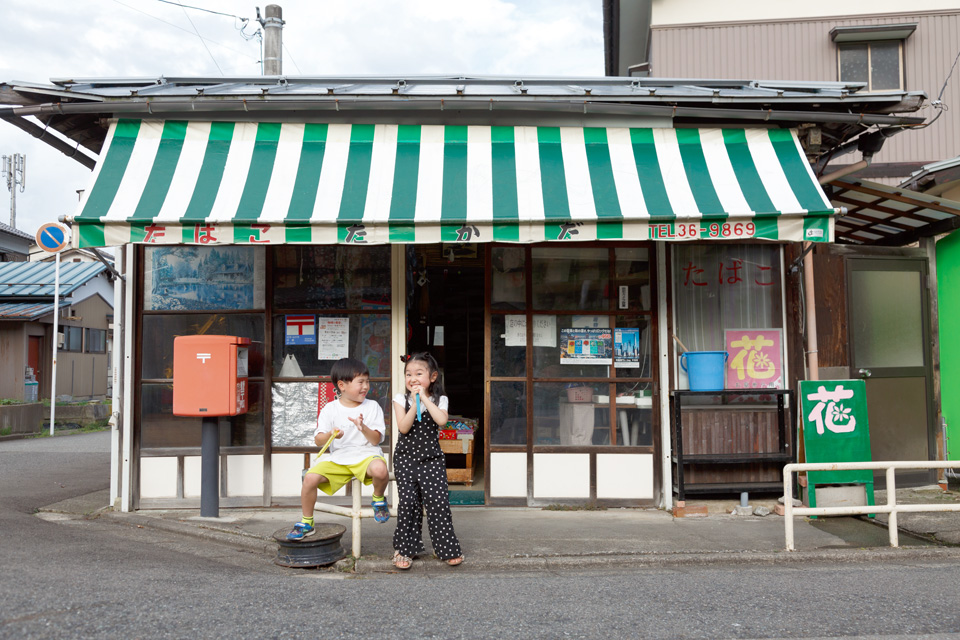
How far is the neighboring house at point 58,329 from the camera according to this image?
2041 centimetres

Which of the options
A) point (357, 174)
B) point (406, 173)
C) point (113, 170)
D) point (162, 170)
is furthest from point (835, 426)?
point (113, 170)

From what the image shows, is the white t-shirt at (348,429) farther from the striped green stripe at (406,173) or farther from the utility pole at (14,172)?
the utility pole at (14,172)

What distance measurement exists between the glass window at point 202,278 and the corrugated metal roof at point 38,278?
15834 millimetres

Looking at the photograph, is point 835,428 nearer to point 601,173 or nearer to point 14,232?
point 601,173

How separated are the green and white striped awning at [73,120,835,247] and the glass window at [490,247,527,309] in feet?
3.27

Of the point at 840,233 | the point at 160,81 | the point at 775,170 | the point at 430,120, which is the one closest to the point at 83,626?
the point at 430,120

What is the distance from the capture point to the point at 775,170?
662 centimetres

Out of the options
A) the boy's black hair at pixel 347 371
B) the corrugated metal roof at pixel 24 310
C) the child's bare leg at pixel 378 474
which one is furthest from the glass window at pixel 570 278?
the corrugated metal roof at pixel 24 310

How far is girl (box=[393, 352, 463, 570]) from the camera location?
203 inches

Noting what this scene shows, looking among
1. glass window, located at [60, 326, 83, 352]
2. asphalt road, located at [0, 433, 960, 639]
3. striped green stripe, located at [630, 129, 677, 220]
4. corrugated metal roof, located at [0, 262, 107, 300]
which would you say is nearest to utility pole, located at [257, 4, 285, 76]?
striped green stripe, located at [630, 129, 677, 220]

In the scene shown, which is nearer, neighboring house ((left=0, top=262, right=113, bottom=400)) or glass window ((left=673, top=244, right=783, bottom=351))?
glass window ((left=673, top=244, right=783, bottom=351))

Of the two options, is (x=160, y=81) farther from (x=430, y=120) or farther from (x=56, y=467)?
(x=56, y=467)

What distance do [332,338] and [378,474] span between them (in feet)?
7.59

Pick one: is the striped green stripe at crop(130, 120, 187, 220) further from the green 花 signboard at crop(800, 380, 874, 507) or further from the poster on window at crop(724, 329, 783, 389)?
the green 花 signboard at crop(800, 380, 874, 507)
